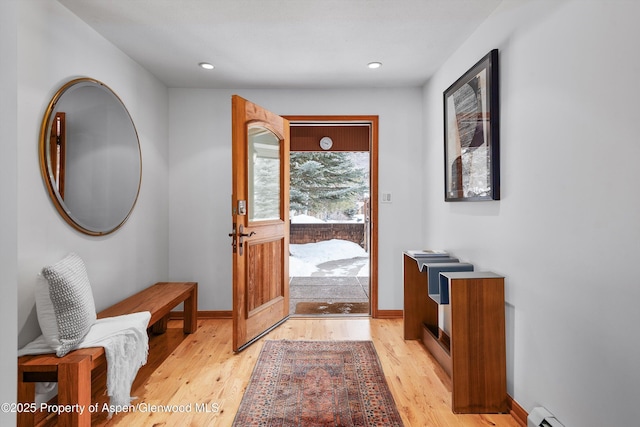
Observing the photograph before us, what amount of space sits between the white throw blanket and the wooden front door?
0.81 metres

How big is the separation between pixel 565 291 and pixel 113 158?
288 cm

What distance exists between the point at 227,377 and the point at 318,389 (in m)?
0.64

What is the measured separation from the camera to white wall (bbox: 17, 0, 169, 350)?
5.72 ft

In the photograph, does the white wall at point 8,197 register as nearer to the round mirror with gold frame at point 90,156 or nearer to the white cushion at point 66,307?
the white cushion at point 66,307

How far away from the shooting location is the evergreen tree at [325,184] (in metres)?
9.79

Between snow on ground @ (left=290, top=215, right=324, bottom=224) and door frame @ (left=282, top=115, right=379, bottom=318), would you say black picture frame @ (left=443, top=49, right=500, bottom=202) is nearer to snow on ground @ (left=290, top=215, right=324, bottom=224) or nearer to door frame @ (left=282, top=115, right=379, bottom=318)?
door frame @ (left=282, top=115, right=379, bottom=318)

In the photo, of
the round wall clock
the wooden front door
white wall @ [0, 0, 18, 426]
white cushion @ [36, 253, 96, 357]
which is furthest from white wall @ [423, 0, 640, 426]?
the round wall clock

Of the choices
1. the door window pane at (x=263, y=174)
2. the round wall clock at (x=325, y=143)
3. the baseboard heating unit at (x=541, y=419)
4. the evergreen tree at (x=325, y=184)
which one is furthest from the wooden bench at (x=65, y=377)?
the evergreen tree at (x=325, y=184)

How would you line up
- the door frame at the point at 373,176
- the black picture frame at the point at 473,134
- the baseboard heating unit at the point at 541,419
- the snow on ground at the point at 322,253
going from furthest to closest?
the snow on ground at the point at 322,253
the door frame at the point at 373,176
the black picture frame at the point at 473,134
the baseboard heating unit at the point at 541,419

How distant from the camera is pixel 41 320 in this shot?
5.52 feet

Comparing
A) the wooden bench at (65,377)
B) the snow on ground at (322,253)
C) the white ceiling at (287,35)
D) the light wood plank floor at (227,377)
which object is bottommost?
the light wood plank floor at (227,377)

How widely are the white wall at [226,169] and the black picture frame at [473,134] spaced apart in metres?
0.76

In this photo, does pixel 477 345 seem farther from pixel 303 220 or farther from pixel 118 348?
pixel 303 220

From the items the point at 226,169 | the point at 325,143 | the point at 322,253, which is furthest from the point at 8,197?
the point at 322,253
